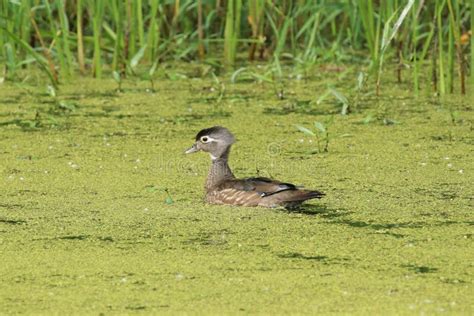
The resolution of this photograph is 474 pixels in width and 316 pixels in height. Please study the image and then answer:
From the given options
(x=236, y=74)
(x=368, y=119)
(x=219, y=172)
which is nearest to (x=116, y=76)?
(x=236, y=74)

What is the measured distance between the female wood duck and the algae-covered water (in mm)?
65

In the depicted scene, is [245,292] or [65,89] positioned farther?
[65,89]

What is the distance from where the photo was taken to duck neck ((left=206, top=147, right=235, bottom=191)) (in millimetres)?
5410

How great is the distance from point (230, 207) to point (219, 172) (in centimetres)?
36

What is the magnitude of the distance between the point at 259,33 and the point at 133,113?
158 centimetres

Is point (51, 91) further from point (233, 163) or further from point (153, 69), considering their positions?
point (233, 163)

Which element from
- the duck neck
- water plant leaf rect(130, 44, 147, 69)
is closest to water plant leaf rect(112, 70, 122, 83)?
water plant leaf rect(130, 44, 147, 69)

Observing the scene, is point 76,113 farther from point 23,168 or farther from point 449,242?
point 449,242

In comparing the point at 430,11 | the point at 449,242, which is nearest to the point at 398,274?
the point at 449,242

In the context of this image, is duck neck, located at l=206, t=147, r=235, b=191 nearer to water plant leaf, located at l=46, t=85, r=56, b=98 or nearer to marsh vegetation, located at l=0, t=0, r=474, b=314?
marsh vegetation, located at l=0, t=0, r=474, b=314

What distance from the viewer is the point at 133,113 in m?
7.18

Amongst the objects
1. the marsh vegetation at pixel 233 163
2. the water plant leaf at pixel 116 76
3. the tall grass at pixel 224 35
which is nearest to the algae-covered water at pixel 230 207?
the marsh vegetation at pixel 233 163

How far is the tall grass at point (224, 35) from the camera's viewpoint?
A: 7.53 m

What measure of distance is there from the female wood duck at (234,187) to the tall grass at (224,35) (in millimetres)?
1754
